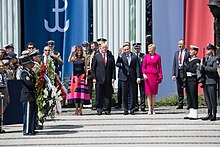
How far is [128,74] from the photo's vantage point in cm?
1672

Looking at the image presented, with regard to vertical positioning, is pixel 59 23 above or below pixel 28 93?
above

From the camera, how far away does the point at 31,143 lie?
1323 cm

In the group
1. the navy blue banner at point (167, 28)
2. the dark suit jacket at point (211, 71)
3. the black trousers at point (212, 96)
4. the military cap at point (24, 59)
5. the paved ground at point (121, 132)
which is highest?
the navy blue banner at point (167, 28)

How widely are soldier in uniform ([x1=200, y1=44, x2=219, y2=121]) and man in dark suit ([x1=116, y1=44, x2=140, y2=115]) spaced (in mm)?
2239

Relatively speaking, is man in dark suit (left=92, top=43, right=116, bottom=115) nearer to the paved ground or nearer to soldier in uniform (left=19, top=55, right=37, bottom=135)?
the paved ground

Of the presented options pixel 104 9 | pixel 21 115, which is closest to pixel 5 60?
pixel 21 115

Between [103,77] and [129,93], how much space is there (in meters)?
0.82

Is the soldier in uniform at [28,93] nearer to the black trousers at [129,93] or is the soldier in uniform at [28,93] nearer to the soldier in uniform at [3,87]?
the soldier in uniform at [3,87]

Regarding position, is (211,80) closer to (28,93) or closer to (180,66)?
(180,66)

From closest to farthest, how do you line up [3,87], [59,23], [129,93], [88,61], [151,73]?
[3,87], [151,73], [129,93], [88,61], [59,23]

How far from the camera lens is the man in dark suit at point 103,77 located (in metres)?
16.6

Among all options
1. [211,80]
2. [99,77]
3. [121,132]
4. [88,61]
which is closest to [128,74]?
[99,77]

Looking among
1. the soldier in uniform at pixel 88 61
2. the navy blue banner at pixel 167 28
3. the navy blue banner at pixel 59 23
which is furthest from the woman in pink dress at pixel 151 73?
the navy blue banner at pixel 59 23

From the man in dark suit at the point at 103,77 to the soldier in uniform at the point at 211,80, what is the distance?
2.78 m
